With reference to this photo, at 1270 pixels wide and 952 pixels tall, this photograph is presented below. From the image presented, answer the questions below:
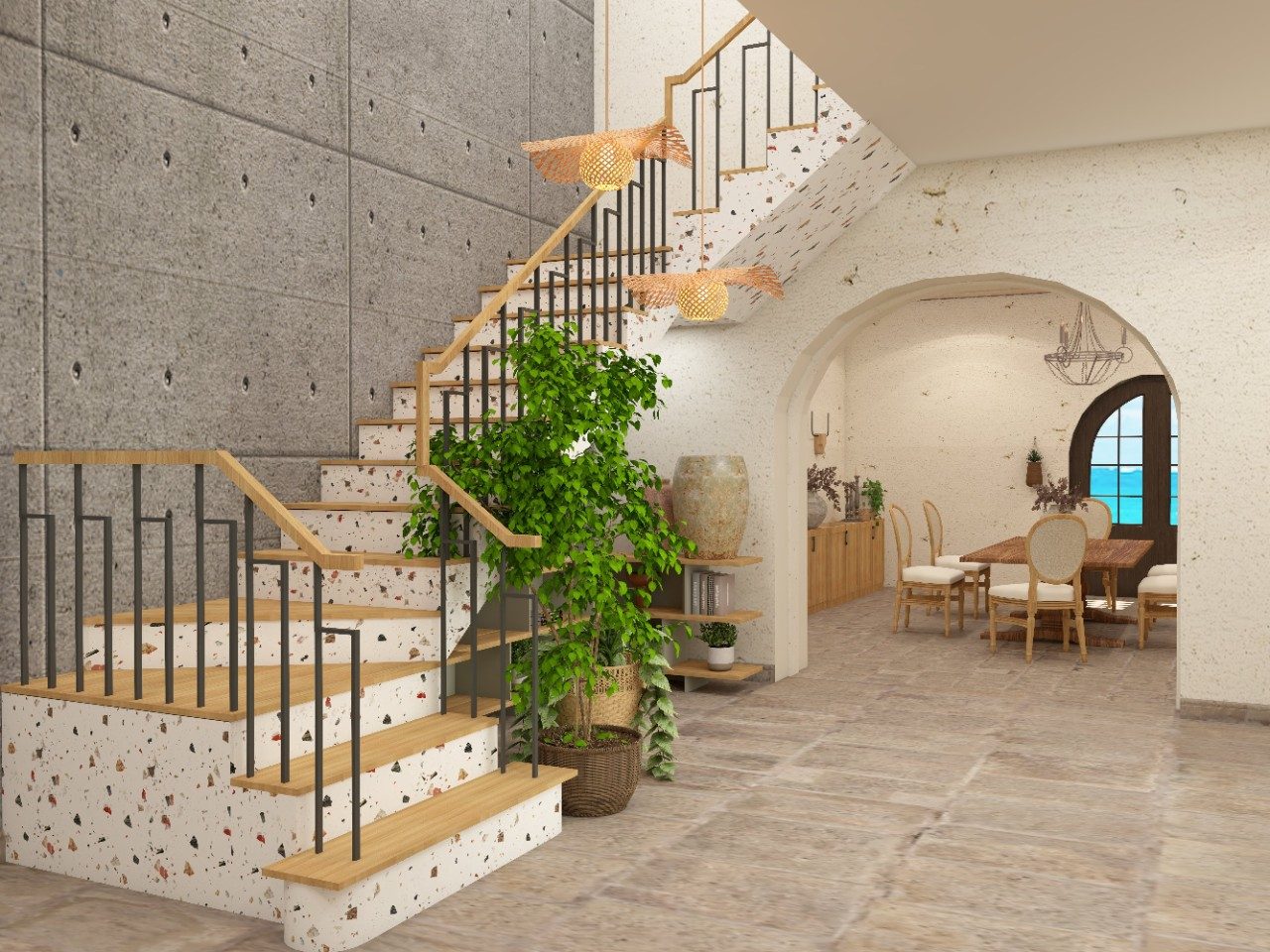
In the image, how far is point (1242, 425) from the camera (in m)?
5.57

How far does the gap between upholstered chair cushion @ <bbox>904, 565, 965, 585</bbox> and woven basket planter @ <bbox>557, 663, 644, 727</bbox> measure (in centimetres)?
429

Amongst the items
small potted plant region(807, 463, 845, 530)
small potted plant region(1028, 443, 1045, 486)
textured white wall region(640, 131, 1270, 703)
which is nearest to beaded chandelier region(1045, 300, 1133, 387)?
small potted plant region(1028, 443, 1045, 486)

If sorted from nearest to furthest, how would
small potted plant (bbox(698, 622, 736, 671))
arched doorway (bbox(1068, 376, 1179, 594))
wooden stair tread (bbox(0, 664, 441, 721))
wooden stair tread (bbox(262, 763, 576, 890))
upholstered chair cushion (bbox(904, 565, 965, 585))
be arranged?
1. wooden stair tread (bbox(262, 763, 576, 890))
2. wooden stair tread (bbox(0, 664, 441, 721))
3. small potted plant (bbox(698, 622, 736, 671))
4. upholstered chair cushion (bbox(904, 565, 965, 585))
5. arched doorway (bbox(1068, 376, 1179, 594))

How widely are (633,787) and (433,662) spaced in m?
0.89

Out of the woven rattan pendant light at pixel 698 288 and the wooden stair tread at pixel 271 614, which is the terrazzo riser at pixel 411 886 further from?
the woven rattan pendant light at pixel 698 288

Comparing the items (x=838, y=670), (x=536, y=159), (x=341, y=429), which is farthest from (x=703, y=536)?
(x=536, y=159)

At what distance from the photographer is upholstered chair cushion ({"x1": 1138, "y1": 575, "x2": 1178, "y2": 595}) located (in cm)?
784

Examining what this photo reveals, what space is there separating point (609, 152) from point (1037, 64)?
1683 millimetres

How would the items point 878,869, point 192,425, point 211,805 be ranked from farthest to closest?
point 192,425 < point 878,869 < point 211,805

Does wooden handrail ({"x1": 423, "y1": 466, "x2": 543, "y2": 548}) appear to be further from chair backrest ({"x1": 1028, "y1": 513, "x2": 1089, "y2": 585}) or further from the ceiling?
chair backrest ({"x1": 1028, "y1": 513, "x2": 1089, "y2": 585})

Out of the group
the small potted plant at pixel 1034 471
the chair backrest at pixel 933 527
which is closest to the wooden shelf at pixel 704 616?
the chair backrest at pixel 933 527

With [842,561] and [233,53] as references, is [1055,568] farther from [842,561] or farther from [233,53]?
[233,53]

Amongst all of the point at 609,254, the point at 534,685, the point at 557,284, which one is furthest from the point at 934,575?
the point at 534,685

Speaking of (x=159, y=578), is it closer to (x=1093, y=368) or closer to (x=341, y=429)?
(x=341, y=429)
